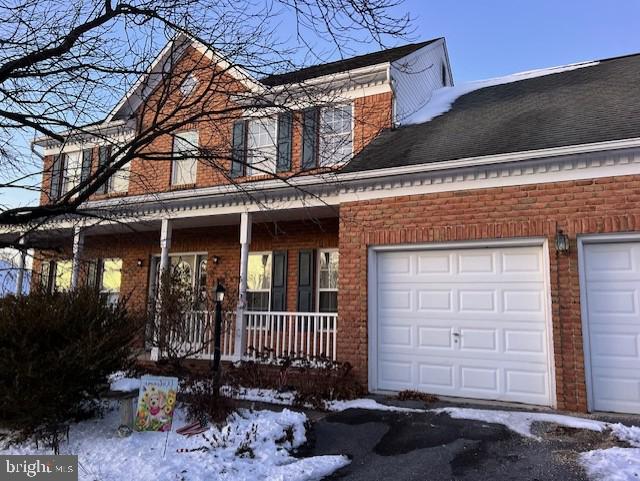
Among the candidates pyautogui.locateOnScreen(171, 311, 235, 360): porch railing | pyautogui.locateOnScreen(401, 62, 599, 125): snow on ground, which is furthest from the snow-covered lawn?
pyautogui.locateOnScreen(401, 62, 599, 125): snow on ground

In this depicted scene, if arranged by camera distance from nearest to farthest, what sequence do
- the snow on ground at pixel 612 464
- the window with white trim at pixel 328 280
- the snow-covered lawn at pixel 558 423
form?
the snow on ground at pixel 612 464
the snow-covered lawn at pixel 558 423
the window with white trim at pixel 328 280

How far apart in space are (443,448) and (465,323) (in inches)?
99.8

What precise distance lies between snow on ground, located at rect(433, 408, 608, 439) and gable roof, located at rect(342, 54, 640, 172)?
143 inches

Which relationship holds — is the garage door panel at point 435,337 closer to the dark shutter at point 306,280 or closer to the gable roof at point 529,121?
the gable roof at point 529,121

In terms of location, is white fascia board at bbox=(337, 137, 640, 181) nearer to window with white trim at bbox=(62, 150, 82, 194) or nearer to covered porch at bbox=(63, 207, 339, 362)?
covered porch at bbox=(63, 207, 339, 362)

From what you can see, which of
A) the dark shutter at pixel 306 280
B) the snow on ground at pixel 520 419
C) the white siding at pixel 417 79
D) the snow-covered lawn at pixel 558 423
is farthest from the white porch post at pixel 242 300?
the snow on ground at pixel 520 419

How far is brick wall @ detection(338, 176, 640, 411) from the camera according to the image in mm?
6508

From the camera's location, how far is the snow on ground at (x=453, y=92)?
10945 mm

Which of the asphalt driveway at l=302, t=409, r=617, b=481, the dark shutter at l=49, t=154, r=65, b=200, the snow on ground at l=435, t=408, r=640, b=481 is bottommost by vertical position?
the asphalt driveway at l=302, t=409, r=617, b=481

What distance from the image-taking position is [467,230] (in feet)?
24.2

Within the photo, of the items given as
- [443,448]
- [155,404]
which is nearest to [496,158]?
[443,448]

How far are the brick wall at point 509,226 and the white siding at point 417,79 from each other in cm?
304

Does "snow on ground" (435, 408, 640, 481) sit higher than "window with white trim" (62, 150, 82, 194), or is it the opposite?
"window with white trim" (62, 150, 82, 194)

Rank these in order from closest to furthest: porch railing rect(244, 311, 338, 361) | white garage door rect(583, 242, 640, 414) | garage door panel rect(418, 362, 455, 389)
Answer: white garage door rect(583, 242, 640, 414) → garage door panel rect(418, 362, 455, 389) → porch railing rect(244, 311, 338, 361)
